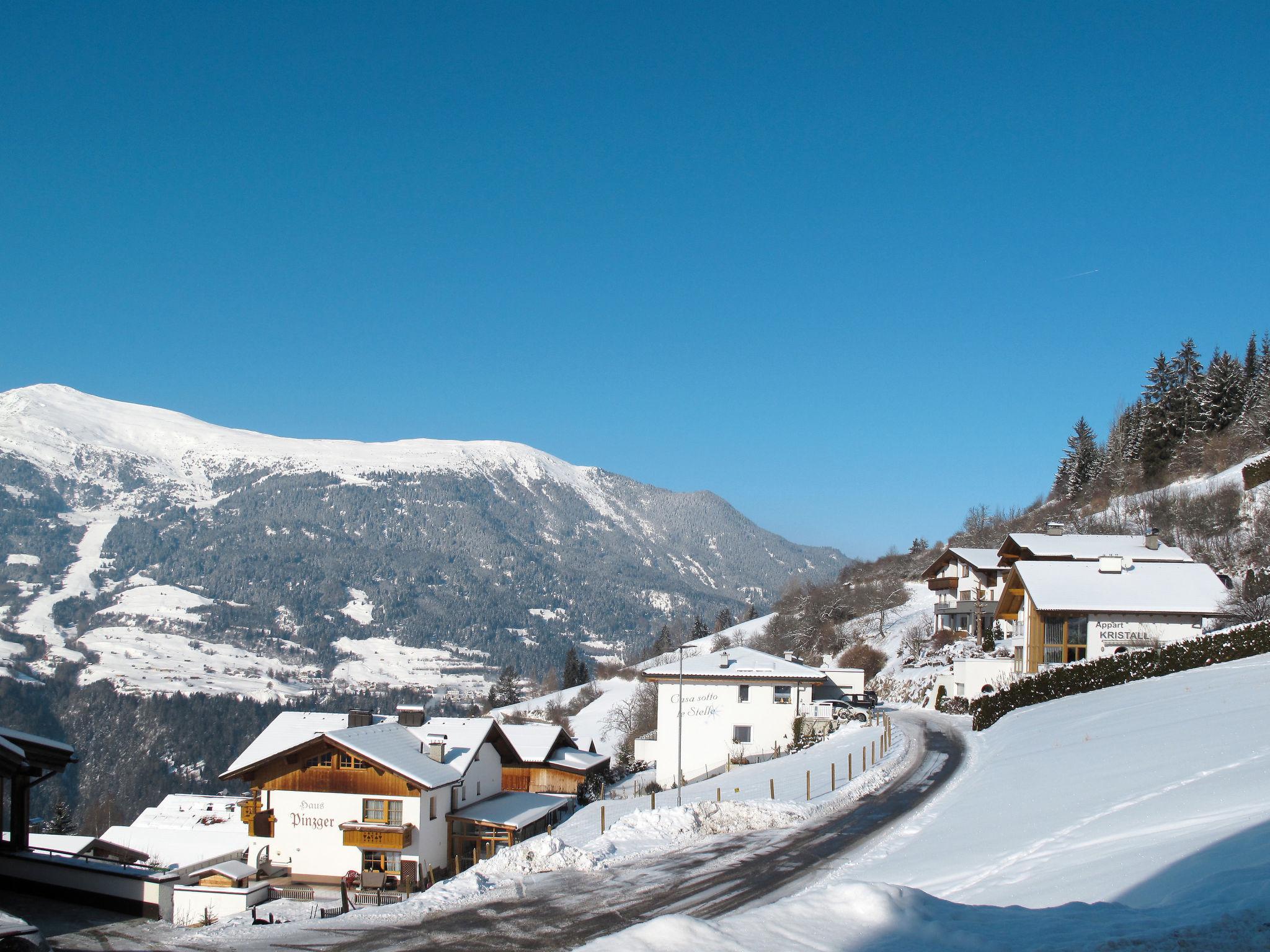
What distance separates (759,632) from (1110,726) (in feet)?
322

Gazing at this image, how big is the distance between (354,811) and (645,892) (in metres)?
26.5

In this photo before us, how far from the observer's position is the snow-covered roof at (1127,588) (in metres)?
45.4

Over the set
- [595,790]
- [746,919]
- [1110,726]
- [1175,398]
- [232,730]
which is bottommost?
[232,730]

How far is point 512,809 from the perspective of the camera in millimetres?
46250

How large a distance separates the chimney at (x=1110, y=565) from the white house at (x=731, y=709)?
15.6 m

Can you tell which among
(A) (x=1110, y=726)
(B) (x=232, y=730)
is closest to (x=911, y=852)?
(A) (x=1110, y=726)

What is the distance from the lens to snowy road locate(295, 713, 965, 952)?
1443 centimetres

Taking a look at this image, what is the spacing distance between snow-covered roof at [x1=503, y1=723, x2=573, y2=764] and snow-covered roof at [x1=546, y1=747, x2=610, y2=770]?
0.37 m

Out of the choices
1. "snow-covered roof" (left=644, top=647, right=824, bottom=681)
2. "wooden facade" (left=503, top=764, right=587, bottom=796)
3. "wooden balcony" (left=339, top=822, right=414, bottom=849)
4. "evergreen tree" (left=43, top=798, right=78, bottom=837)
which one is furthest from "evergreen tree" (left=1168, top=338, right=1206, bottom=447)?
"evergreen tree" (left=43, top=798, right=78, bottom=837)

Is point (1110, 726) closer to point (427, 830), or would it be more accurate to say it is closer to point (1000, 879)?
point (1000, 879)

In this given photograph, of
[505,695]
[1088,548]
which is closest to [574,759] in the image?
[1088,548]

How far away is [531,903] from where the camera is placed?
16672 millimetres

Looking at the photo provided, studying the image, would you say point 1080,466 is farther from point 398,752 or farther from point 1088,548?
point 398,752

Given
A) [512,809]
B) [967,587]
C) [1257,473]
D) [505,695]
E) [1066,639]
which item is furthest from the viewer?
[505,695]
